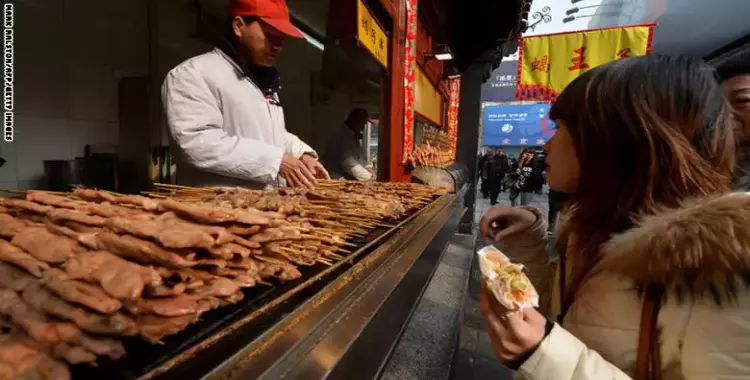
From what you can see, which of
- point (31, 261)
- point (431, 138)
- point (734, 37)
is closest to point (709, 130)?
point (31, 261)

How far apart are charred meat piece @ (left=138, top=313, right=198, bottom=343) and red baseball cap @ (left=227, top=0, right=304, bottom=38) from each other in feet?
6.67

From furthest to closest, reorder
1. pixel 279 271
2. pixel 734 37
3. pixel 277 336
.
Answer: pixel 734 37
pixel 279 271
pixel 277 336

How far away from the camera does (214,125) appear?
2.24 metres

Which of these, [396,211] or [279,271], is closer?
[279,271]

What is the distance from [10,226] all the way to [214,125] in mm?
1405

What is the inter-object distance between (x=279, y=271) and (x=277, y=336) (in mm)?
266

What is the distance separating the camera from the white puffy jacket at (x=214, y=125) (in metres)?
2.13

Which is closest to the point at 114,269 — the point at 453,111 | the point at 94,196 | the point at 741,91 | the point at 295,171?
the point at 94,196

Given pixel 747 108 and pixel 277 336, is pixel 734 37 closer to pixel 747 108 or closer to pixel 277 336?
pixel 747 108

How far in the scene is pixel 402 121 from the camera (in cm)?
548

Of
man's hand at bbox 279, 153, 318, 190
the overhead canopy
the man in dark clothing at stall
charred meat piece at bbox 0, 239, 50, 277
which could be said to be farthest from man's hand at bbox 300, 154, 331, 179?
the man in dark clothing at stall

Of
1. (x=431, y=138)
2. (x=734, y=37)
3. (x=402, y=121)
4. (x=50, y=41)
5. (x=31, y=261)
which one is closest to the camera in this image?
(x=31, y=261)

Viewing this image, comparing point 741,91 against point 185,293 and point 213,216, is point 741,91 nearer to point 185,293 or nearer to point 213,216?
point 213,216

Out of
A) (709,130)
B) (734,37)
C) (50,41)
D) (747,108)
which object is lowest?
(709,130)
